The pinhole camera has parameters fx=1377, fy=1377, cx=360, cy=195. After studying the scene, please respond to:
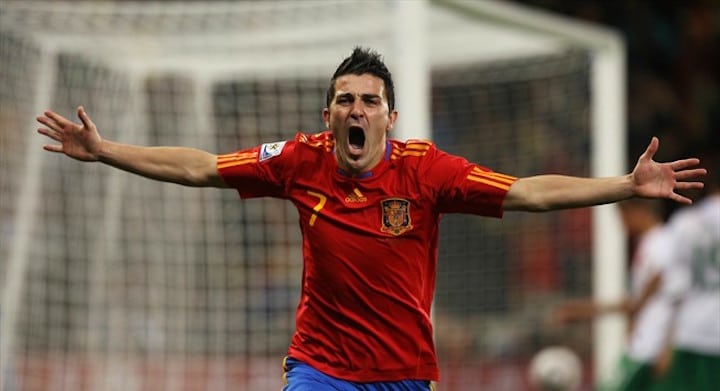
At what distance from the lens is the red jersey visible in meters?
5.30

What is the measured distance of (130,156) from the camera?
5465mm

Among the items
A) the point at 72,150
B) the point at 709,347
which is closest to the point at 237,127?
the point at 709,347

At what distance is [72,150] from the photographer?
5.49 meters

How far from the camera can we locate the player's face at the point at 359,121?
5285mm

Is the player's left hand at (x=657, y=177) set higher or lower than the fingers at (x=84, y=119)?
lower

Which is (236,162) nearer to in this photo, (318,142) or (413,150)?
(318,142)

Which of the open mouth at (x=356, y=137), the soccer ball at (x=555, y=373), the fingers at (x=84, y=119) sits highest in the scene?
the fingers at (x=84, y=119)

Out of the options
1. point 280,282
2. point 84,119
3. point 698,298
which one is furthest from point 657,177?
point 280,282

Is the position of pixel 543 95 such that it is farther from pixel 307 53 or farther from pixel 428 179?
pixel 428 179

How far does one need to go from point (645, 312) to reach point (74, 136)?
18.2 feet

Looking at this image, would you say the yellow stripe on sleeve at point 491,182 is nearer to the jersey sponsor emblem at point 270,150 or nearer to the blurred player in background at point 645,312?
the jersey sponsor emblem at point 270,150

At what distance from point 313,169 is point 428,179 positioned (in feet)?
1.53

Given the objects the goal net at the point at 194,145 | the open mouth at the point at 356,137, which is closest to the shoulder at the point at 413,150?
the open mouth at the point at 356,137

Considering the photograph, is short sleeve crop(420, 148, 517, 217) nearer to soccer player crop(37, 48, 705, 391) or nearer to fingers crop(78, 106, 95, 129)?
soccer player crop(37, 48, 705, 391)
